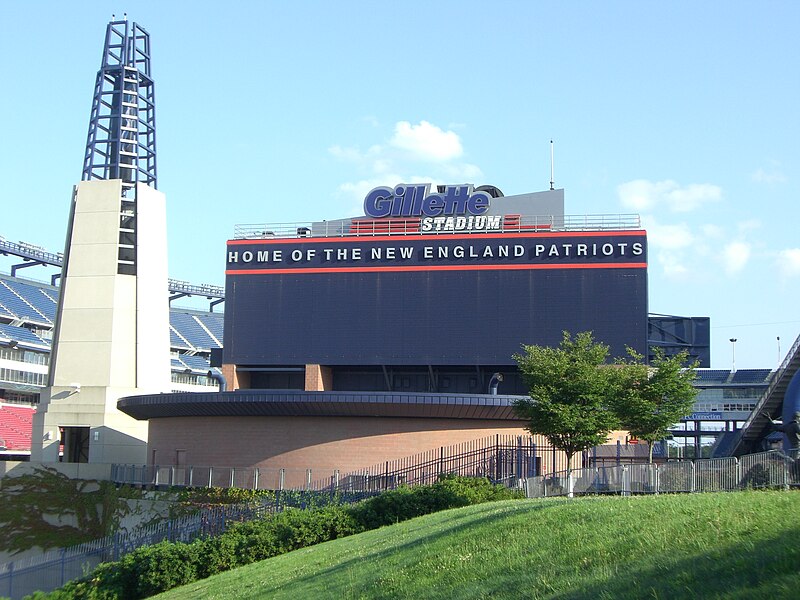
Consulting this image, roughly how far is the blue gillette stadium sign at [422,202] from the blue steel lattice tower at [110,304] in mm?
14949

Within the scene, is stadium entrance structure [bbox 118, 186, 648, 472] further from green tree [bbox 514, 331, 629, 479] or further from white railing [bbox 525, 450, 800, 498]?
white railing [bbox 525, 450, 800, 498]

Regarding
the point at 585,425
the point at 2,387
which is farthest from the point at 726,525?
the point at 2,387

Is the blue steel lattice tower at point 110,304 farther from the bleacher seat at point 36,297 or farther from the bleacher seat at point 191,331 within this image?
the bleacher seat at point 191,331

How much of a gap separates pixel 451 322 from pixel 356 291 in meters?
6.41

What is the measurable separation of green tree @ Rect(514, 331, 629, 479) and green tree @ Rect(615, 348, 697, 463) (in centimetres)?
421

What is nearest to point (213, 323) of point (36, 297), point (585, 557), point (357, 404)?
point (36, 297)

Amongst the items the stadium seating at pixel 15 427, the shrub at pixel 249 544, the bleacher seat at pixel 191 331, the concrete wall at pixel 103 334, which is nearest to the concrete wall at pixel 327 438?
the shrub at pixel 249 544

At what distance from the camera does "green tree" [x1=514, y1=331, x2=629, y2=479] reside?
37781 mm

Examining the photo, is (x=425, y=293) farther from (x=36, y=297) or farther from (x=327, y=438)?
(x=36, y=297)

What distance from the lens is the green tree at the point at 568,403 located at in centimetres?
3778

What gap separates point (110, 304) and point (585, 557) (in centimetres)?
5211

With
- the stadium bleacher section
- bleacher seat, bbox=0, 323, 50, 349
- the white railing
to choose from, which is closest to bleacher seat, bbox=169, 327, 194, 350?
the stadium bleacher section

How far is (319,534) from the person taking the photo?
86.5ft

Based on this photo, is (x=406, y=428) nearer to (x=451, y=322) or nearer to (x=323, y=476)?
(x=323, y=476)
